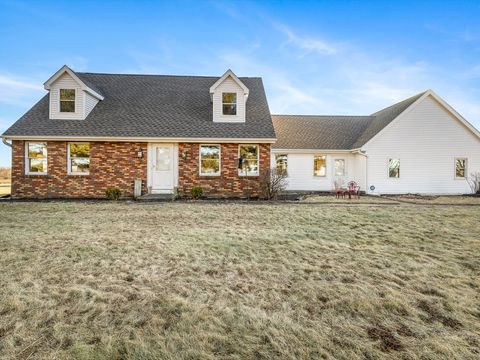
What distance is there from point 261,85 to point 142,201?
1152cm

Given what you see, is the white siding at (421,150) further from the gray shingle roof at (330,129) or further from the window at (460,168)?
the gray shingle roof at (330,129)

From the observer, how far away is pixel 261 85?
59.8 feet

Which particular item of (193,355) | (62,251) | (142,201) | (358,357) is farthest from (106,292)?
(142,201)

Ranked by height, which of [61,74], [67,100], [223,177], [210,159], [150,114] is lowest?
[223,177]

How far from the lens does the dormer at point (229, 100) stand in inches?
575

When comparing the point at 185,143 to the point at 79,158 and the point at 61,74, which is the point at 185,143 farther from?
the point at 61,74

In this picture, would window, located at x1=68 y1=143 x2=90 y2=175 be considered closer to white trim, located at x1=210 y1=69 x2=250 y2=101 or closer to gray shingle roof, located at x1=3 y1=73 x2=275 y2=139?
gray shingle roof, located at x1=3 y1=73 x2=275 y2=139

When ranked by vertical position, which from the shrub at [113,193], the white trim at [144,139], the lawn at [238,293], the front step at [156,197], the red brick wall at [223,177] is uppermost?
the white trim at [144,139]

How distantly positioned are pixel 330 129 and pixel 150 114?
44.8ft

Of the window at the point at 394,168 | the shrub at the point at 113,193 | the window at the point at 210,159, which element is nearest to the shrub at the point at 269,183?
the window at the point at 210,159

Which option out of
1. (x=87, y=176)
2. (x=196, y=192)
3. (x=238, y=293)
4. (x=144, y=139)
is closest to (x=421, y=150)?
(x=196, y=192)

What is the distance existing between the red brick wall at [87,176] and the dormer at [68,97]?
1846 mm

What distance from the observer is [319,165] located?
18656 mm

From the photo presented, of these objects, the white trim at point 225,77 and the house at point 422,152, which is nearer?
the white trim at point 225,77
